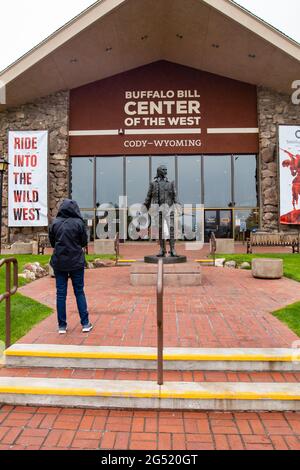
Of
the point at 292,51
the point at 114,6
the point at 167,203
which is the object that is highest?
the point at 114,6

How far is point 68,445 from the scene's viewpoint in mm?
2609

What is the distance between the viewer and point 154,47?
706 inches

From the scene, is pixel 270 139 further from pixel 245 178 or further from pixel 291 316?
pixel 291 316

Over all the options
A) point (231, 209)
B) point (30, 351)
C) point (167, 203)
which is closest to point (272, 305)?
point (167, 203)

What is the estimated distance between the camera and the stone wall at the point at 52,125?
19.0 m

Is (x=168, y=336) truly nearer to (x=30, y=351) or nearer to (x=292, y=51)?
(x=30, y=351)

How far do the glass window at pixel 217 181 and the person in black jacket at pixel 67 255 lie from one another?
607 inches

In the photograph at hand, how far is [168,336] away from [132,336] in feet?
1.47

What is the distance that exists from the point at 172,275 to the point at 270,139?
13609 millimetres

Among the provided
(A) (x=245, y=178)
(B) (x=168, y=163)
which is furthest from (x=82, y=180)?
(A) (x=245, y=178)

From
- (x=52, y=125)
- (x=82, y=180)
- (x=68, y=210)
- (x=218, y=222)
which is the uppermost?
(x=52, y=125)

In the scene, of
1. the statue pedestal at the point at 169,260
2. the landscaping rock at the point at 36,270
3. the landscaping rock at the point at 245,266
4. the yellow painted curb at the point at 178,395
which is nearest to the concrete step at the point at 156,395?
the yellow painted curb at the point at 178,395

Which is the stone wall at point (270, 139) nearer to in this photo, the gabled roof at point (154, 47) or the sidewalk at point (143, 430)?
the gabled roof at point (154, 47)
